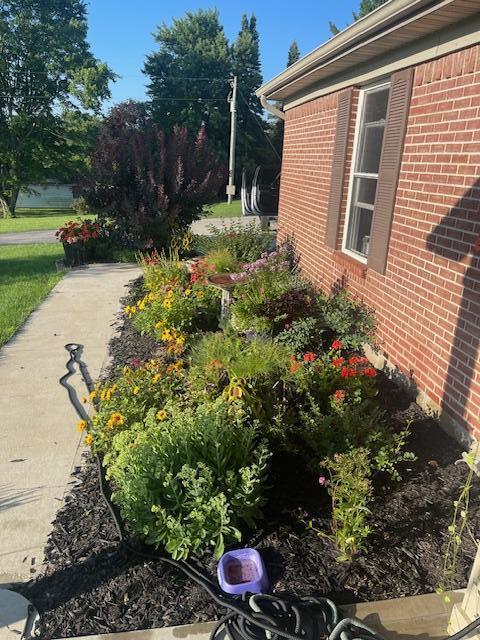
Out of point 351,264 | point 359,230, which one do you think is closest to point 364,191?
point 359,230

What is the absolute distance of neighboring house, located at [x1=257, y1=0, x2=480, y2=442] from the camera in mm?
3277

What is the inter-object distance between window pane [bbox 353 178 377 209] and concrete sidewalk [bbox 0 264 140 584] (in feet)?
10.6

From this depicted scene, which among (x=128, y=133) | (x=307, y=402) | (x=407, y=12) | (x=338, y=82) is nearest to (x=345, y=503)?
(x=307, y=402)

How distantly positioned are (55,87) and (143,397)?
3832cm

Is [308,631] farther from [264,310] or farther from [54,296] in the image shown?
[54,296]

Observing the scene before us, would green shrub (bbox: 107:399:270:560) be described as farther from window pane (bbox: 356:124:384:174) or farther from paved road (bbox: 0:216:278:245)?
paved road (bbox: 0:216:278:245)

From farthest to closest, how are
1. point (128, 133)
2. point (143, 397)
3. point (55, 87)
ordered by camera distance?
point (55, 87)
point (128, 133)
point (143, 397)

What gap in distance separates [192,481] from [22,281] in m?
7.45

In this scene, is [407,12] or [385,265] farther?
[385,265]

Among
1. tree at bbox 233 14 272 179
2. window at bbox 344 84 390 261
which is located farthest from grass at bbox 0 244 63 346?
tree at bbox 233 14 272 179

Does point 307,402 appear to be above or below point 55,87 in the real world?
below

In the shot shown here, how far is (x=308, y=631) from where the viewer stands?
1944mm

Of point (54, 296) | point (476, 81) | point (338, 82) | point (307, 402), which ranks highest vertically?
point (338, 82)

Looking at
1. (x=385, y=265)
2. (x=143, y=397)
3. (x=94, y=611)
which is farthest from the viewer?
(x=385, y=265)
